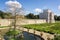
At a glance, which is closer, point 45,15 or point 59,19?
point 45,15

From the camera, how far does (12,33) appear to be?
7762 millimetres

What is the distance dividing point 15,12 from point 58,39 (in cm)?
233

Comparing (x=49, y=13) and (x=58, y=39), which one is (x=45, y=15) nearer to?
(x=49, y=13)

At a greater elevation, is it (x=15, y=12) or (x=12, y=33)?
(x=15, y=12)

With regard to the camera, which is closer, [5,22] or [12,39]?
[12,39]

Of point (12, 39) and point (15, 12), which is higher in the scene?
point (15, 12)

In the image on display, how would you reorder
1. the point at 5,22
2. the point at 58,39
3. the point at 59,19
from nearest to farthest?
1. the point at 58,39
2. the point at 5,22
3. the point at 59,19

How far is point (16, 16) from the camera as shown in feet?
22.5

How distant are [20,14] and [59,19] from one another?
148 ft

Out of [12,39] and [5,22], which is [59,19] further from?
[12,39]

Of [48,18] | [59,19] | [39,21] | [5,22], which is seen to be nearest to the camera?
[5,22]

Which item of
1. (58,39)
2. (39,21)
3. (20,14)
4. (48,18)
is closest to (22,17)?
(20,14)

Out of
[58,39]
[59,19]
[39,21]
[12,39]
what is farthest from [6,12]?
[59,19]

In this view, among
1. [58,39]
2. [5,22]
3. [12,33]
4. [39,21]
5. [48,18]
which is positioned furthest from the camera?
[48,18]
